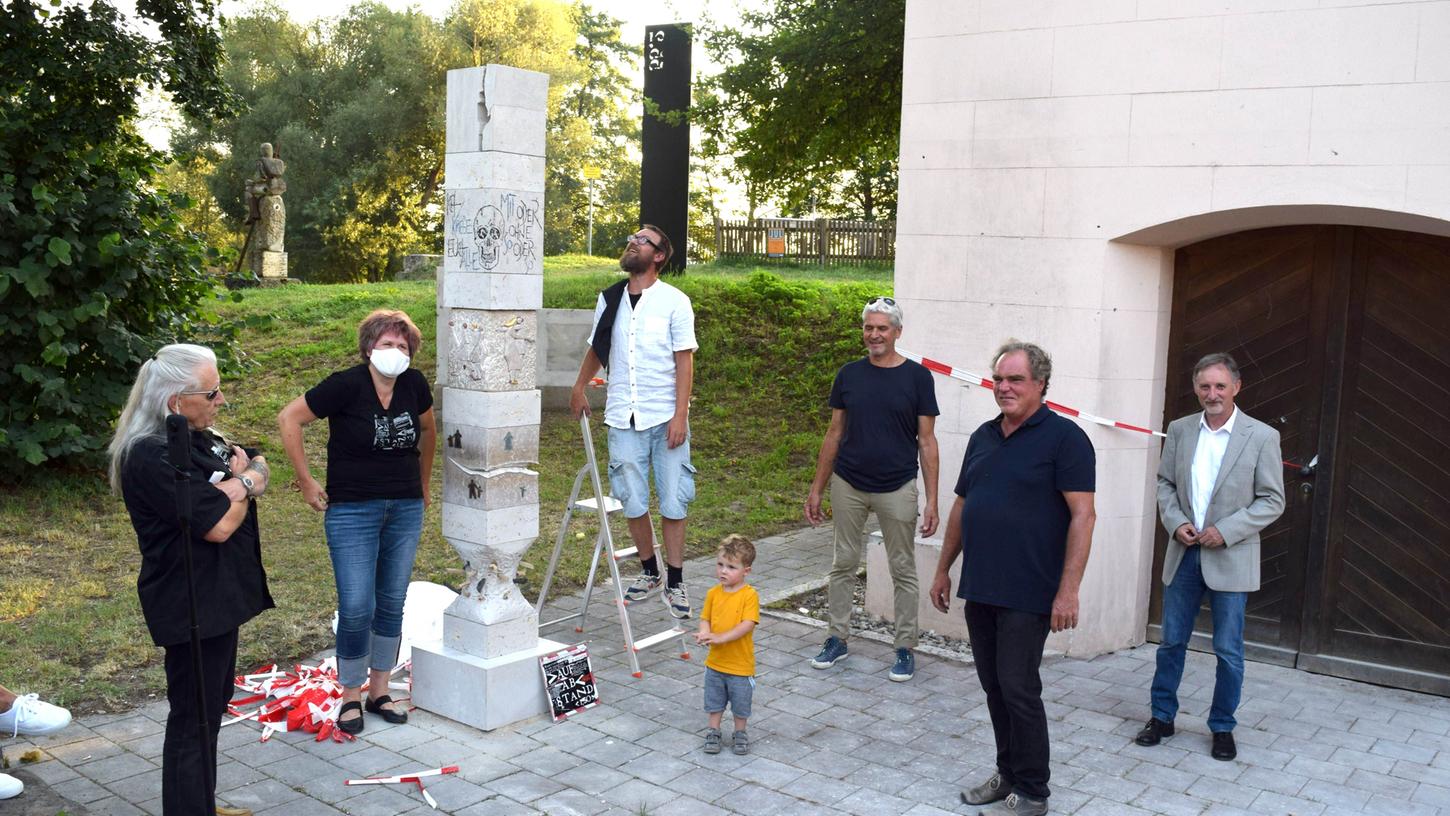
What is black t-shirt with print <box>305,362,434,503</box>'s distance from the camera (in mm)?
5340

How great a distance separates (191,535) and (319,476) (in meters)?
7.68

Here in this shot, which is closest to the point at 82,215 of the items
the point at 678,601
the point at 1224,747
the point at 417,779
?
the point at 678,601

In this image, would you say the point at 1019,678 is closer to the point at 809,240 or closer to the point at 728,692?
the point at 728,692

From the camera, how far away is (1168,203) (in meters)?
6.66

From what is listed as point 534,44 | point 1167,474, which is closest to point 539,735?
point 1167,474

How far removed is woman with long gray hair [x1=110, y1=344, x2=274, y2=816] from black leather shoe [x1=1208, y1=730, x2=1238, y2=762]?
4244mm

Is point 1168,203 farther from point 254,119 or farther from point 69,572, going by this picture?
point 254,119

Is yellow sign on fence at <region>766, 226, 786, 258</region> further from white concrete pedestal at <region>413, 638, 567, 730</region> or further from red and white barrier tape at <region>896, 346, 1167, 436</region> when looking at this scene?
white concrete pedestal at <region>413, 638, 567, 730</region>

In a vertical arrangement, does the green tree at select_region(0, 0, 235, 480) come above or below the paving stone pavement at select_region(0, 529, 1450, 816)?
above

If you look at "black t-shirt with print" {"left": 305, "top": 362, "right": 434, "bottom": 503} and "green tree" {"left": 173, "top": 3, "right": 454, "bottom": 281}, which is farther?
"green tree" {"left": 173, "top": 3, "right": 454, "bottom": 281}

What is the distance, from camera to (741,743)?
5539 mm

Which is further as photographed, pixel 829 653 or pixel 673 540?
pixel 673 540

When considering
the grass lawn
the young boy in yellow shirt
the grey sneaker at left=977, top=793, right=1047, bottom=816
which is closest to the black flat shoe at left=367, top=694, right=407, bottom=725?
the grass lawn

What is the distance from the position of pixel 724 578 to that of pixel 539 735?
4.02 feet
